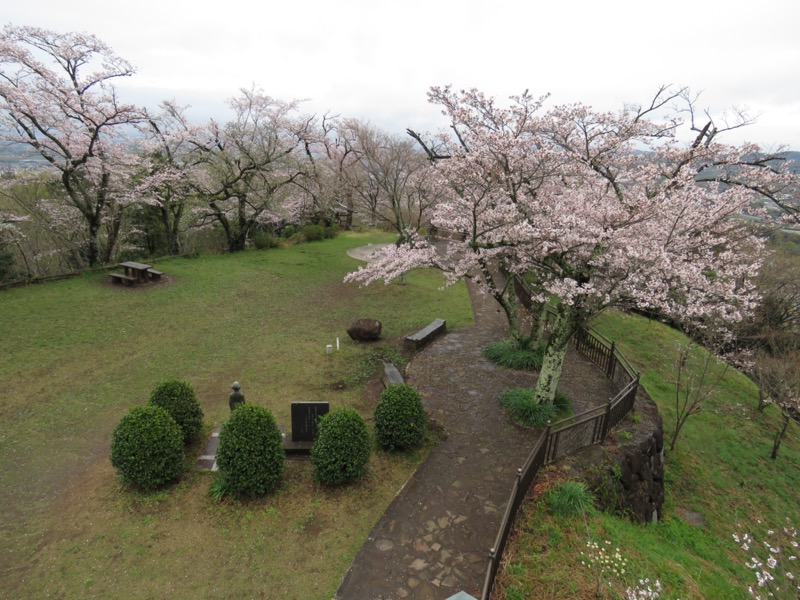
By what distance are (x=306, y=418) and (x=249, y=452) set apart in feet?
4.65

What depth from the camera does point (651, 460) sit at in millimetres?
8172

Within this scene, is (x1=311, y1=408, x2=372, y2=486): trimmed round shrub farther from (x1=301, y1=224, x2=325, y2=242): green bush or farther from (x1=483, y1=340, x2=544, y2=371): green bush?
(x1=301, y1=224, x2=325, y2=242): green bush

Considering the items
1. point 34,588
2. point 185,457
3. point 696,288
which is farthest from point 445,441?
point 34,588

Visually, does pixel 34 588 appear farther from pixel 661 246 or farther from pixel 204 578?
pixel 661 246

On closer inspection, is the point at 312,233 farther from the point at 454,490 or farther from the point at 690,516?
the point at 690,516

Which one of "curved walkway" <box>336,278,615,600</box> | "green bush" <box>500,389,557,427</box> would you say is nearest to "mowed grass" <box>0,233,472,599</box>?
"curved walkway" <box>336,278,615,600</box>

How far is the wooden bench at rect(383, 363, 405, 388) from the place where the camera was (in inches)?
395

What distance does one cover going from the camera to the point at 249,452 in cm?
642

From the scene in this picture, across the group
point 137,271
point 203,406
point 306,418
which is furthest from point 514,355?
point 137,271

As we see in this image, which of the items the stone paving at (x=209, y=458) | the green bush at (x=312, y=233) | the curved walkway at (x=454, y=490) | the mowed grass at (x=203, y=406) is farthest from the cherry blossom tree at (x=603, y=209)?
Result: the green bush at (x=312, y=233)

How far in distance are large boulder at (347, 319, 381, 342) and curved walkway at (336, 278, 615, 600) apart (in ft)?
6.59

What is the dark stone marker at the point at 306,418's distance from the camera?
7.57 metres

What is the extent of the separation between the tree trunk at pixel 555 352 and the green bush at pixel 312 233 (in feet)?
71.6

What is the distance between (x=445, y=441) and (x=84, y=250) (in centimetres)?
2184
